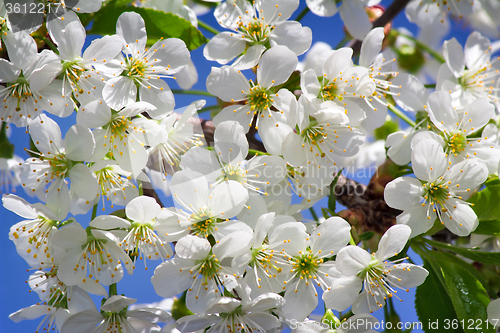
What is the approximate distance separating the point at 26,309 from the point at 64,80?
1.53ft

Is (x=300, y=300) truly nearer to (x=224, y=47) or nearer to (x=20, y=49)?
(x=224, y=47)

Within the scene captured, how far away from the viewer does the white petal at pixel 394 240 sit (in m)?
0.74

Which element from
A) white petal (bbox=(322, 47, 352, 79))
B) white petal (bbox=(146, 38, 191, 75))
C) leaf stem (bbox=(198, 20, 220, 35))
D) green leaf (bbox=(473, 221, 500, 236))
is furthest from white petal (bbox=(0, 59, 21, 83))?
green leaf (bbox=(473, 221, 500, 236))

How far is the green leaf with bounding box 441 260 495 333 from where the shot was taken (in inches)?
35.1

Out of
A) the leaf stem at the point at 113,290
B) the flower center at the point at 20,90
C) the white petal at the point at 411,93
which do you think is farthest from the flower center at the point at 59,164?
the white petal at the point at 411,93

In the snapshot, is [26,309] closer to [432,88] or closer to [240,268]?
[240,268]

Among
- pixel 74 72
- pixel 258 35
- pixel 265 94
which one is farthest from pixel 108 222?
pixel 258 35

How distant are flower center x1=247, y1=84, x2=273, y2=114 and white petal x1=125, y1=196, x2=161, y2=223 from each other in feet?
0.89

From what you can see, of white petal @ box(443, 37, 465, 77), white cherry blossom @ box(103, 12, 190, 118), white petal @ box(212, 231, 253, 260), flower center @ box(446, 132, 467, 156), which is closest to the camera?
white petal @ box(212, 231, 253, 260)

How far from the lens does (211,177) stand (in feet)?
2.43

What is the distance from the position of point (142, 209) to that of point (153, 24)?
44 centimetres

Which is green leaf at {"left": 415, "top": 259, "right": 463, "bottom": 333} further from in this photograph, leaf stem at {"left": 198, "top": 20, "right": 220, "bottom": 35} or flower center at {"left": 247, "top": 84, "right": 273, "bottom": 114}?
leaf stem at {"left": 198, "top": 20, "right": 220, "bottom": 35}

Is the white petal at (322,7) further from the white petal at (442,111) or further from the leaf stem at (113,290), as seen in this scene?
the leaf stem at (113,290)

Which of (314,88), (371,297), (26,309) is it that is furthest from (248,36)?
(26,309)
